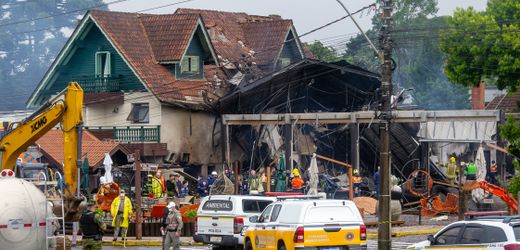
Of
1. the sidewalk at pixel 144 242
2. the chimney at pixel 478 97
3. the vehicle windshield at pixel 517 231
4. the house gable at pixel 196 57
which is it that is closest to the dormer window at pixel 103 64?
the house gable at pixel 196 57

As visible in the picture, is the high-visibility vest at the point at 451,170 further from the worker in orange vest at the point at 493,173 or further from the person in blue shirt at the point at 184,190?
the person in blue shirt at the point at 184,190

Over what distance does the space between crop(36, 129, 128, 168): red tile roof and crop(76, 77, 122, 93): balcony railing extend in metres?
3.34

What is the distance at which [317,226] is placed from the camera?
92.4 feet

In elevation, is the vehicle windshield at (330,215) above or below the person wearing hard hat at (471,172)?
below

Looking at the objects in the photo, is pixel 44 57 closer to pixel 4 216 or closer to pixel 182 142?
pixel 182 142

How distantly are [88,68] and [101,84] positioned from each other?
1395 millimetres

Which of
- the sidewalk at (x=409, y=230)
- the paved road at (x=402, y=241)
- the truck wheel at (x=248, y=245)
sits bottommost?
the paved road at (x=402, y=241)

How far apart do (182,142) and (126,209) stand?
18799mm

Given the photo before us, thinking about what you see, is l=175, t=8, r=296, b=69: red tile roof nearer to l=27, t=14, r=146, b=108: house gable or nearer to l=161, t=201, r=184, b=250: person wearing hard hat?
l=27, t=14, r=146, b=108: house gable

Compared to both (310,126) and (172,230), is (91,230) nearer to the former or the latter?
(172,230)

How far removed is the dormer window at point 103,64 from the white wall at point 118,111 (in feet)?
5.40

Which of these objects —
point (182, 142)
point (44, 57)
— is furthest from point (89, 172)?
point (44, 57)

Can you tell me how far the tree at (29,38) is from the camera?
139625 millimetres

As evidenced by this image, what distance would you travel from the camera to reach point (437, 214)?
1827 inches
